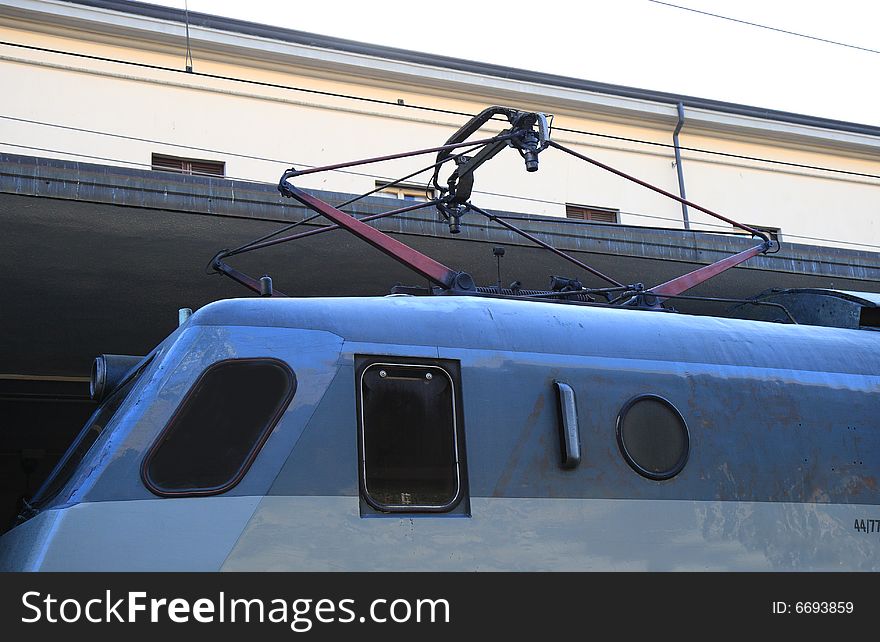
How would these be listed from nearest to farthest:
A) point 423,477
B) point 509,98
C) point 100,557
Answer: point 100,557, point 423,477, point 509,98

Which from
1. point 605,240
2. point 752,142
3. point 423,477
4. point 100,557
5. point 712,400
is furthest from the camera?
point 752,142

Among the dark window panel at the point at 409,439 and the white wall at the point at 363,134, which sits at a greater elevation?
the white wall at the point at 363,134

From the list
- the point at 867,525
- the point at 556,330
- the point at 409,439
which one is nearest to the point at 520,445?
the point at 409,439

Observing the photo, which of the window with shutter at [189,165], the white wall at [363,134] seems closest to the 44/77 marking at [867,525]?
the white wall at [363,134]

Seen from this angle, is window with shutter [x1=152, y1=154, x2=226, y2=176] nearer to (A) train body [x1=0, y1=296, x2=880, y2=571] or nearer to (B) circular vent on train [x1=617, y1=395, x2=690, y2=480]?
(A) train body [x1=0, y1=296, x2=880, y2=571]

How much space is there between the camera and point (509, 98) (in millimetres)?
22125

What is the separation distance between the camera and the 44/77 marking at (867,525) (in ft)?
19.9

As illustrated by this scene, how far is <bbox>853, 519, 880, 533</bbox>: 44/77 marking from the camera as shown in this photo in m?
6.07

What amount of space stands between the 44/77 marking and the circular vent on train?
1.20 metres

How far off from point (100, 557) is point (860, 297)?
557 centimetres

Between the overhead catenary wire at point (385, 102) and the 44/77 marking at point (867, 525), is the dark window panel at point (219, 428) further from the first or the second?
the overhead catenary wire at point (385, 102)

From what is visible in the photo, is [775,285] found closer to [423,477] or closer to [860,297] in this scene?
[860,297]
